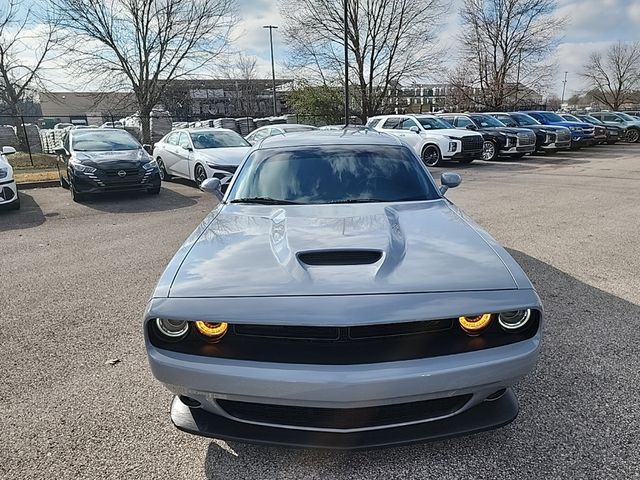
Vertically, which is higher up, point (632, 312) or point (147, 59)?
point (147, 59)

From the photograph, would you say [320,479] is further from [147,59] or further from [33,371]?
[147,59]

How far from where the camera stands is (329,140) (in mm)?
4082

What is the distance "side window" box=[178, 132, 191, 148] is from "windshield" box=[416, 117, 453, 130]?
855 centimetres

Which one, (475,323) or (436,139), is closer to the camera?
(475,323)

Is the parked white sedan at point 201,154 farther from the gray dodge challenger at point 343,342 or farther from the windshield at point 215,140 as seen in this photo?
the gray dodge challenger at point 343,342

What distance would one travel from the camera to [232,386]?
190cm

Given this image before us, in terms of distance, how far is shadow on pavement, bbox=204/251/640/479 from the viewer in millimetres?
2143

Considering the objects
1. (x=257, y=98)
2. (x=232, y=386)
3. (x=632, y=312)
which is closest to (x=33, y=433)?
(x=232, y=386)

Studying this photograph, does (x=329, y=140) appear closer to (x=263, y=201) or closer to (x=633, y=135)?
(x=263, y=201)

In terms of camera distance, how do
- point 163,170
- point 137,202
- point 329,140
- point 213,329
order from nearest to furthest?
point 213,329, point 329,140, point 137,202, point 163,170

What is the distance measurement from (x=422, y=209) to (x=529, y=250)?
3.18m

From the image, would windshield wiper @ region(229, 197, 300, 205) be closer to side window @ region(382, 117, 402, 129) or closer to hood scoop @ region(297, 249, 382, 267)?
hood scoop @ region(297, 249, 382, 267)

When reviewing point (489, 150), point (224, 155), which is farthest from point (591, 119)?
point (224, 155)

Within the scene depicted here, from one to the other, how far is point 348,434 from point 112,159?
29.9ft
